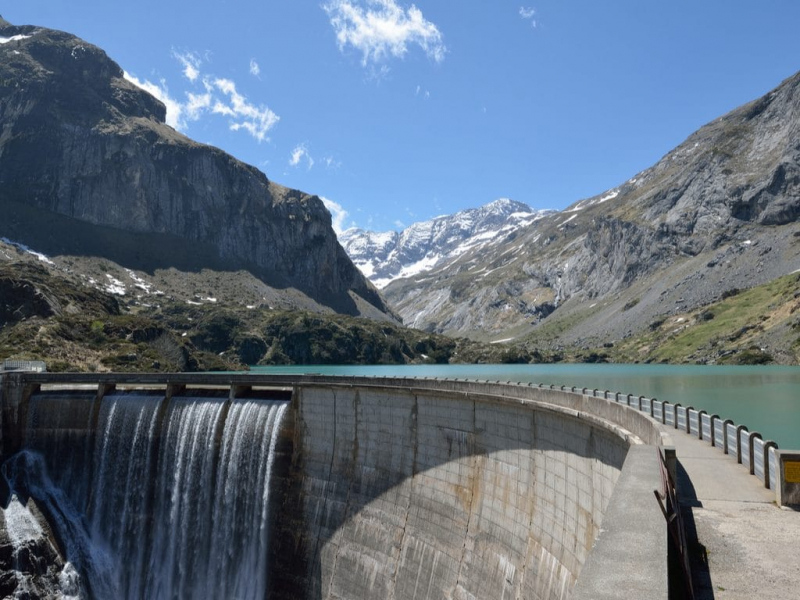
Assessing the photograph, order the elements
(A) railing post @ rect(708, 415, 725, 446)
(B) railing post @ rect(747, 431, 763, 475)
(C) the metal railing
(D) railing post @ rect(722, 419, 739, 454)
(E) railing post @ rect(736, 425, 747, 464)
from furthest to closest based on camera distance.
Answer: (A) railing post @ rect(708, 415, 725, 446) < (D) railing post @ rect(722, 419, 739, 454) < (E) railing post @ rect(736, 425, 747, 464) < (B) railing post @ rect(747, 431, 763, 475) < (C) the metal railing

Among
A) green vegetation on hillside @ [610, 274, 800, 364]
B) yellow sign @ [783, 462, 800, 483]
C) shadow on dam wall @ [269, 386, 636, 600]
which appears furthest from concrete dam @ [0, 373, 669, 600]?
green vegetation on hillside @ [610, 274, 800, 364]

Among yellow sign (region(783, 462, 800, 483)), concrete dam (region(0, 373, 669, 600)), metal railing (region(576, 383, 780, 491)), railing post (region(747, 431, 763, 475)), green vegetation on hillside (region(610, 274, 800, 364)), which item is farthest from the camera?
green vegetation on hillside (region(610, 274, 800, 364))

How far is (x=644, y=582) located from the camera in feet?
15.7

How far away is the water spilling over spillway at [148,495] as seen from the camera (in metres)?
33.5

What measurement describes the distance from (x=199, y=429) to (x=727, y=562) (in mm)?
33053

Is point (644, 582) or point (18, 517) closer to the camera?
point (644, 582)

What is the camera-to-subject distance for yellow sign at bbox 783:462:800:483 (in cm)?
1113

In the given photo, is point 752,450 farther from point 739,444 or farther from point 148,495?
point 148,495

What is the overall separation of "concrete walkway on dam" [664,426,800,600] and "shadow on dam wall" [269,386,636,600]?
2.39 meters

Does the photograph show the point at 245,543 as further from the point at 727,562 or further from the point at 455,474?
the point at 727,562

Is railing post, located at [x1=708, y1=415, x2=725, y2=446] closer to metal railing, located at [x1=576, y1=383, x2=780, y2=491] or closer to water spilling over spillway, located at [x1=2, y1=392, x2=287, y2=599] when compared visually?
metal railing, located at [x1=576, y1=383, x2=780, y2=491]

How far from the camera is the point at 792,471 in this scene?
1117cm

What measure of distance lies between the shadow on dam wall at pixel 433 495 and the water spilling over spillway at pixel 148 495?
1.93m

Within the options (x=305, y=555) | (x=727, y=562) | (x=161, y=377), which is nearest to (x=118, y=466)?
(x=161, y=377)
